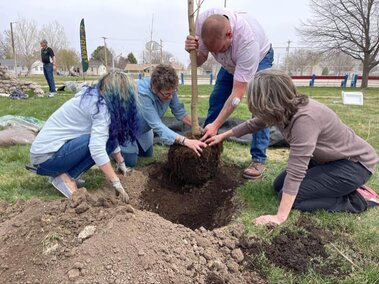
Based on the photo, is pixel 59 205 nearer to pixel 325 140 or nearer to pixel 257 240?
pixel 257 240

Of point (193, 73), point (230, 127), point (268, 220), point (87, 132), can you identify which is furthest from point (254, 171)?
point (230, 127)

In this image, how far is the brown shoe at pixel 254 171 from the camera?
3.54 m

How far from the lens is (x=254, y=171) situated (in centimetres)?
357

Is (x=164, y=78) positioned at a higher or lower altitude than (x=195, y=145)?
higher

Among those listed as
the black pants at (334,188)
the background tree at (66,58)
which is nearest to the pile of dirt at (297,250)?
the black pants at (334,188)

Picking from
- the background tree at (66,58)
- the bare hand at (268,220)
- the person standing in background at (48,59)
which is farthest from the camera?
the background tree at (66,58)

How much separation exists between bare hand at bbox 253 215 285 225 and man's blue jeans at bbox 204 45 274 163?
1162 mm

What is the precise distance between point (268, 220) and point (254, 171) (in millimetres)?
1085

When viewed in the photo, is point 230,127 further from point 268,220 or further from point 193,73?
point 268,220

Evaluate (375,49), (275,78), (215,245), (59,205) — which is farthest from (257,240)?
(375,49)

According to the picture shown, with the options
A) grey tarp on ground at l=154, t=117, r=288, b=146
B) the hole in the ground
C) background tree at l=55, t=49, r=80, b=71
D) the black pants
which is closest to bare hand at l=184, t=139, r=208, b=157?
the hole in the ground

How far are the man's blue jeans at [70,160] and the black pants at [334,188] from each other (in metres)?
1.80

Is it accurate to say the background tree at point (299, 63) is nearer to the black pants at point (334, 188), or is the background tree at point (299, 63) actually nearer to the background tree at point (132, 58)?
the background tree at point (132, 58)

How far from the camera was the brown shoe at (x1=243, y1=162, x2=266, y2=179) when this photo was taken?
3.54 m
